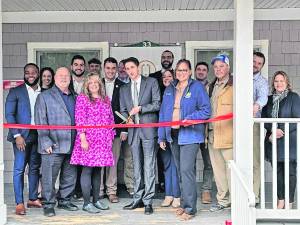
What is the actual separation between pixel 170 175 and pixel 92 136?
1.03 metres

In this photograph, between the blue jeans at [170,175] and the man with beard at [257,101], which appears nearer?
the man with beard at [257,101]

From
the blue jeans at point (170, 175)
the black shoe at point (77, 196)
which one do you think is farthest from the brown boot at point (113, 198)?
the blue jeans at point (170, 175)

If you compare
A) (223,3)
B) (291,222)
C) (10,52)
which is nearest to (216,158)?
(291,222)

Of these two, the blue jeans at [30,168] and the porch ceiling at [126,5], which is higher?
the porch ceiling at [126,5]

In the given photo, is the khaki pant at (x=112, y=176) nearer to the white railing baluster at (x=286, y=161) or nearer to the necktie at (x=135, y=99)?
Answer: the necktie at (x=135, y=99)

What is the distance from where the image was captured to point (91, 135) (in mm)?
5500

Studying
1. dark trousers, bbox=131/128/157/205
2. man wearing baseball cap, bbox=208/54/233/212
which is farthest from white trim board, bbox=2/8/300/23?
dark trousers, bbox=131/128/157/205

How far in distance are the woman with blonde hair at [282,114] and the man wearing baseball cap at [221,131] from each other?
46cm

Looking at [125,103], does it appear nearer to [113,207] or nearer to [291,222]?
[113,207]

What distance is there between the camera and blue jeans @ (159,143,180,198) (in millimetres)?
5852

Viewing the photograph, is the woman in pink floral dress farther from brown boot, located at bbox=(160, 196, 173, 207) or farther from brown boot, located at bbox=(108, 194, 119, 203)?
brown boot, located at bbox=(160, 196, 173, 207)

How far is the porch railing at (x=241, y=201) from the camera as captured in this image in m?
3.77

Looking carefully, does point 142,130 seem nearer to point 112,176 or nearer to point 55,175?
point 112,176

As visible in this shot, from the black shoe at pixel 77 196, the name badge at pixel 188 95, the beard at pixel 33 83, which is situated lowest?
the black shoe at pixel 77 196
